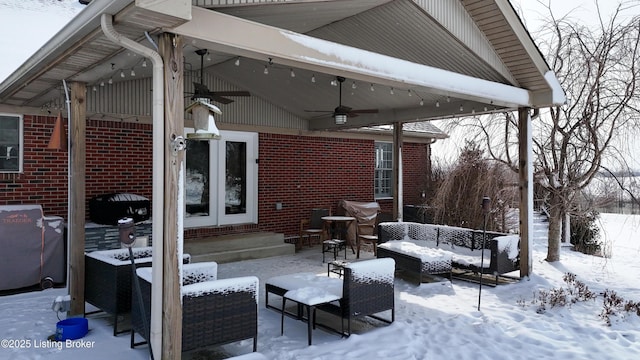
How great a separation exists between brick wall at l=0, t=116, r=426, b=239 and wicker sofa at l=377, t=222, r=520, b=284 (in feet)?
9.48

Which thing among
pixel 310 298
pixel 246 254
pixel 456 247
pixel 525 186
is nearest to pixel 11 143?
pixel 246 254

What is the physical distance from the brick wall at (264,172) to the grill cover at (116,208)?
→ 58 centimetres

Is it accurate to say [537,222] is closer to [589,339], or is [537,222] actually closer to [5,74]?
[589,339]

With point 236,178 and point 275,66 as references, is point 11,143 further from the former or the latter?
point 275,66

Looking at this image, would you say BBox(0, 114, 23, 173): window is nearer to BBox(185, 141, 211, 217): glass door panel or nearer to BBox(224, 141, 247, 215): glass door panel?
BBox(185, 141, 211, 217): glass door panel

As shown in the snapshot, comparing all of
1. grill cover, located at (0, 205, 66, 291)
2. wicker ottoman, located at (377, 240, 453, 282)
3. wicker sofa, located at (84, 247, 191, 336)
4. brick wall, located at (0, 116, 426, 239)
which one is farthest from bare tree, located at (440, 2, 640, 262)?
grill cover, located at (0, 205, 66, 291)

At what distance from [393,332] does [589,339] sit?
1.98 m

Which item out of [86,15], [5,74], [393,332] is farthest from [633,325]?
[5,74]

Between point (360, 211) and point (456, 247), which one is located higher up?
point (360, 211)

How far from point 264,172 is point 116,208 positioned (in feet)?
11.9

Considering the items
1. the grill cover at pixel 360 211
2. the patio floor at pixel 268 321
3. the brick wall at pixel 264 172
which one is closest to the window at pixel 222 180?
the brick wall at pixel 264 172

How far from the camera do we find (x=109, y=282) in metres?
4.75

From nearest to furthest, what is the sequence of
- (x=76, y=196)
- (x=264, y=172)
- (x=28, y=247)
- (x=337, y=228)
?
(x=76, y=196), (x=28, y=247), (x=264, y=172), (x=337, y=228)

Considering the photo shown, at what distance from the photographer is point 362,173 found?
39.7 ft
